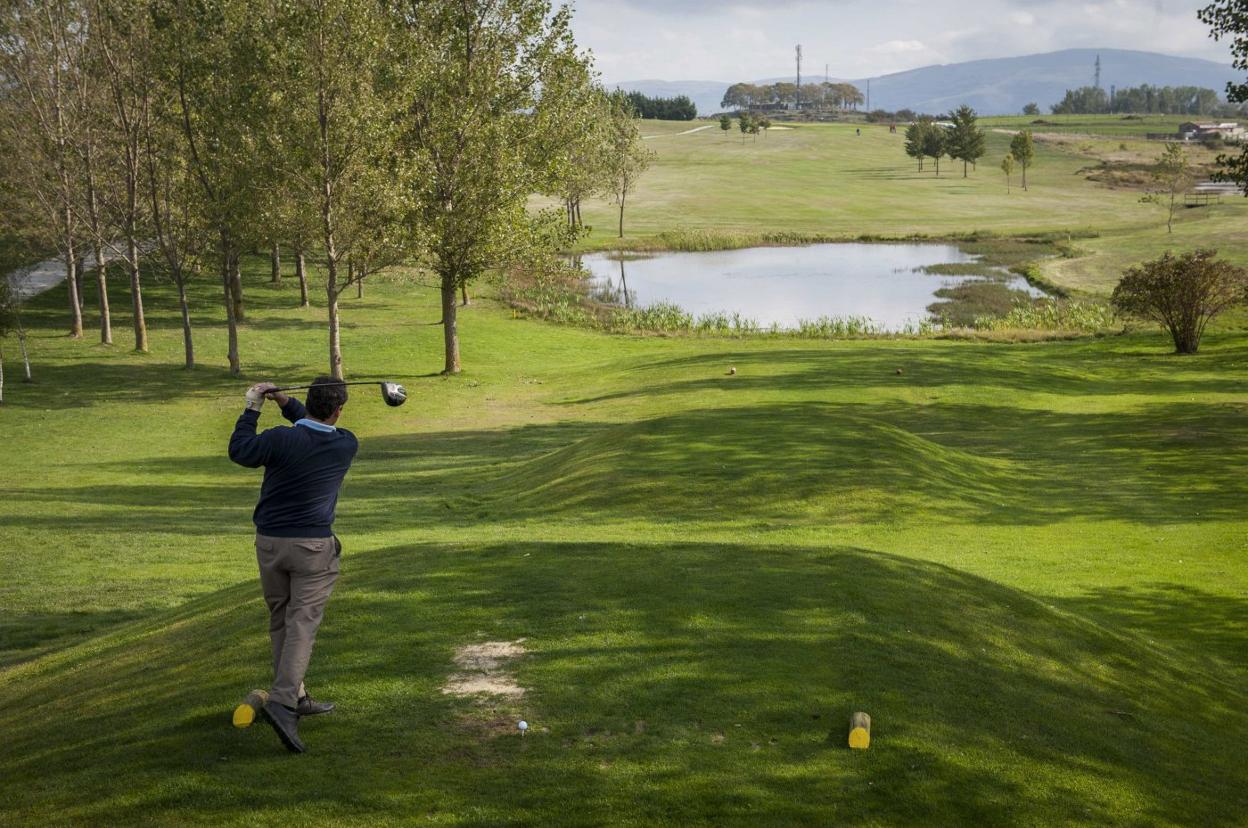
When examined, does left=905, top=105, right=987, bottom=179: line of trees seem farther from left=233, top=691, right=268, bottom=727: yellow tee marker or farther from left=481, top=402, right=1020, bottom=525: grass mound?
left=233, top=691, right=268, bottom=727: yellow tee marker

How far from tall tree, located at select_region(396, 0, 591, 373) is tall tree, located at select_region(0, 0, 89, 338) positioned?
15.3 meters

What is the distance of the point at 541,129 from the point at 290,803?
42.6 metres

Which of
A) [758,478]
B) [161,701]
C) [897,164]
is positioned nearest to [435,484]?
[758,478]

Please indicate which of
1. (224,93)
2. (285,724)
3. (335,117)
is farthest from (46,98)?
(285,724)

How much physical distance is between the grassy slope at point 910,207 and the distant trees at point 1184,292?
32326 millimetres

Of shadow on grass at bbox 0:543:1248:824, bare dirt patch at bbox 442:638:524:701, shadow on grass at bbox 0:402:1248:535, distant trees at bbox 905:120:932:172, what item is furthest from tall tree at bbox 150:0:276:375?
distant trees at bbox 905:120:932:172

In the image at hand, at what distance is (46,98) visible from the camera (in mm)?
50250

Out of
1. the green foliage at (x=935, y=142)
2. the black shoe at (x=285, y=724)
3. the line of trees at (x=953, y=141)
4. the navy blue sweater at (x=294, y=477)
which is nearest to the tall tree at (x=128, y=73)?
the navy blue sweater at (x=294, y=477)

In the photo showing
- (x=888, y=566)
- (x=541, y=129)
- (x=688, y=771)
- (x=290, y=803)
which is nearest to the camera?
(x=290, y=803)

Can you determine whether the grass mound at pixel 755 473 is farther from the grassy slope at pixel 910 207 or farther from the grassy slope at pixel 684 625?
the grassy slope at pixel 910 207

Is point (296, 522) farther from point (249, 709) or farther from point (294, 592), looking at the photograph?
point (249, 709)

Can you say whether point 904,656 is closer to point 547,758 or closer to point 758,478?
point 547,758

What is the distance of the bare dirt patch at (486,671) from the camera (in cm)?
1043

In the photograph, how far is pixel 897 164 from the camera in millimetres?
199250
